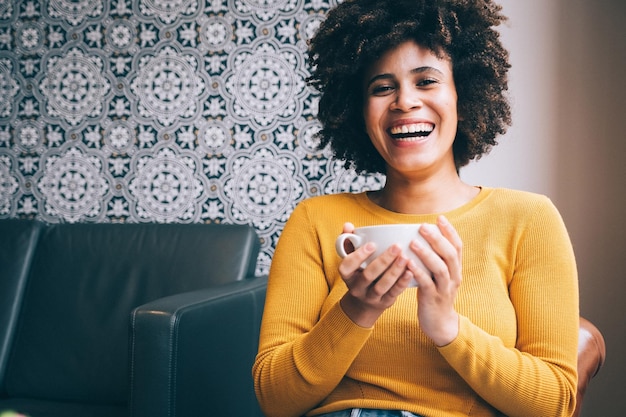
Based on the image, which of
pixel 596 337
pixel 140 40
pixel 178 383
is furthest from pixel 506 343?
pixel 140 40

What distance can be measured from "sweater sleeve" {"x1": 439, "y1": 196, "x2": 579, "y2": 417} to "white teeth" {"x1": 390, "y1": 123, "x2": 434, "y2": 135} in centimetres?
23

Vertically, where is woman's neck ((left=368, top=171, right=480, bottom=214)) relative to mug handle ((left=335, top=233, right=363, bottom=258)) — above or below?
above

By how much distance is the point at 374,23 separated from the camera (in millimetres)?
1023

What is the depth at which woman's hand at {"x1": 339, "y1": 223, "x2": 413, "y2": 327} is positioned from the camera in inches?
26.6

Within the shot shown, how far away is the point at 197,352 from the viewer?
1.29 m

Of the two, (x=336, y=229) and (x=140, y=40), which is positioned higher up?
(x=140, y=40)

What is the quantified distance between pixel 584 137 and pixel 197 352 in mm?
1256

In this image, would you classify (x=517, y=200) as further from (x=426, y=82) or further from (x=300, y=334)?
(x=300, y=334)

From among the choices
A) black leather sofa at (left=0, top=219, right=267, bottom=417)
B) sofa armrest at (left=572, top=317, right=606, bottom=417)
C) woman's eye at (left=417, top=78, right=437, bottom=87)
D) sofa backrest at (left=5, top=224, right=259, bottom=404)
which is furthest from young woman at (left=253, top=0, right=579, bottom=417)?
sofa backrest at (left=5, top=224, right=259, bottom=404)

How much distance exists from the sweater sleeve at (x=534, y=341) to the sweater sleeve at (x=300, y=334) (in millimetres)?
163

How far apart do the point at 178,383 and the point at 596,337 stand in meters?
0.87

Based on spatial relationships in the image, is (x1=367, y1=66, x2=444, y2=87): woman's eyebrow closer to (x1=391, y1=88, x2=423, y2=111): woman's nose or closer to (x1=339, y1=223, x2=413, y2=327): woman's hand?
(x1=391, y1=88, x2=423, y2=111): woman's nose

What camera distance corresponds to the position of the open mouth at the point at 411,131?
962 mm

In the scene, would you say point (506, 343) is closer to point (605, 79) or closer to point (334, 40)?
point (334, 40)
